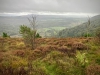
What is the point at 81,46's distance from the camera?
18.2 meters

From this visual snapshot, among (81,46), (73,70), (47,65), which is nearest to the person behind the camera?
(73,70)

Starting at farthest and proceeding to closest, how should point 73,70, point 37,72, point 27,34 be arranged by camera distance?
point 27,34 < point 73,70 < point 37,72

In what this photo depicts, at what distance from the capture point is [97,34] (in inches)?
910

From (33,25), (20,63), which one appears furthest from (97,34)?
(20,63)

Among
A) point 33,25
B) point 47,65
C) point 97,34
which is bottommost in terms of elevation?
point 47,65

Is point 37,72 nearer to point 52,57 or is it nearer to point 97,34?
point 52,57

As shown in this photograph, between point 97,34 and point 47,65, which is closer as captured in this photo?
point 47,65

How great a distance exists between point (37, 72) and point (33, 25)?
1424 centimetres

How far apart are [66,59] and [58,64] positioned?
63.0 inches

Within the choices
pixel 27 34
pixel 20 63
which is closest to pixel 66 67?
pixel 20 63

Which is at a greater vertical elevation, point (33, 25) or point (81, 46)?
point (33, 25)

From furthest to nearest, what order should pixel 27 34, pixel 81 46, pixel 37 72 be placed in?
pixel 27 34
pixel 81 46
pixel 37 72

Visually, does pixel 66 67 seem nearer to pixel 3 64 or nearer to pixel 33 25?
pixel 3 64

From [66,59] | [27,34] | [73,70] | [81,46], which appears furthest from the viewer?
[27,34]
